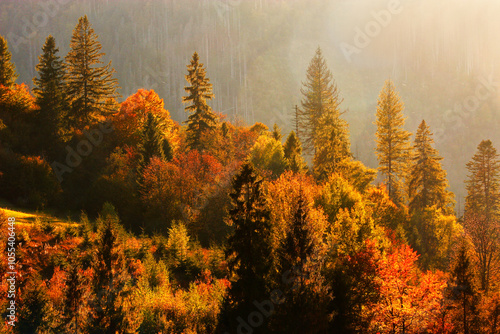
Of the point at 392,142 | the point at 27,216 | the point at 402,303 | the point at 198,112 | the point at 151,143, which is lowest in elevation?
the point at 402,303

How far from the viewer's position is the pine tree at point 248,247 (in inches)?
795

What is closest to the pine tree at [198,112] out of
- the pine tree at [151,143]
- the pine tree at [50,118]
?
the pine tree at [151,143]

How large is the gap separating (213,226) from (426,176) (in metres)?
29.5

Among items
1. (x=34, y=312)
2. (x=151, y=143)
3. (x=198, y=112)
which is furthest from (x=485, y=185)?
(x=34, y=312)

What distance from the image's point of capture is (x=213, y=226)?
119ft

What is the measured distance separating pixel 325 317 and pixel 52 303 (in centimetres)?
1573

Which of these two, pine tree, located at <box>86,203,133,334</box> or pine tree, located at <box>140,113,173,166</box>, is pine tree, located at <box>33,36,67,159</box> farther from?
pine tree, located at <box>86,203,133,334</box>

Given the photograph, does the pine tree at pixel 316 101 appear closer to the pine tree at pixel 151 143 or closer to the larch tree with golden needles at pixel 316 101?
the larch tree with golden needles at pixel 316 101

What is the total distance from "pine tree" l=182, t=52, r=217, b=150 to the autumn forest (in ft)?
0.64

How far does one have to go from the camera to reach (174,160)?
1636 inches

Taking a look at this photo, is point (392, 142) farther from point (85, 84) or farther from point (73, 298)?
point (73, 298)

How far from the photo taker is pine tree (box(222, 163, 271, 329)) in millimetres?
20203

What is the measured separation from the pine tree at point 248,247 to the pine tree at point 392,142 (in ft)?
111

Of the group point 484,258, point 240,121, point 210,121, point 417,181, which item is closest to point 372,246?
point 484,258
